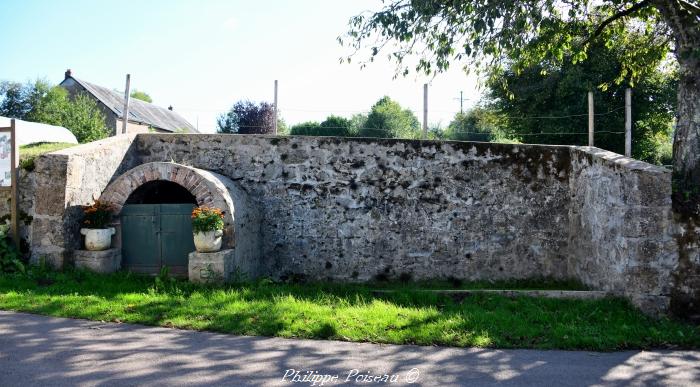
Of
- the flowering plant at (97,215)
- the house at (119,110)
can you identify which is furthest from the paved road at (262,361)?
the house at (119,110)

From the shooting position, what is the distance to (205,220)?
7.55 meters

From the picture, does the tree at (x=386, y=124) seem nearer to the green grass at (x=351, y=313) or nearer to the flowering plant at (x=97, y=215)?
the flowering plant at (x=97, y=215)

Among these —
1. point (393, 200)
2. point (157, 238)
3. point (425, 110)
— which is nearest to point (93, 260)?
point (157, 238)

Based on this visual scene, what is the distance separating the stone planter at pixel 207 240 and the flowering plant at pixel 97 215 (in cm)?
172

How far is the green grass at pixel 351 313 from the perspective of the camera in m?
5.79

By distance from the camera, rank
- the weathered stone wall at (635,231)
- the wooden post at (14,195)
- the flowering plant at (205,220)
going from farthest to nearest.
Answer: the wooden post at (14,195) < the flowering plant at (205,220) < the weathered stone wall at (635,231)

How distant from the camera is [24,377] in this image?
13.9 ft

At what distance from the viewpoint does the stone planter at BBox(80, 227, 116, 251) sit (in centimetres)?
801

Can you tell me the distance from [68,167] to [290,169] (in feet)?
12.0

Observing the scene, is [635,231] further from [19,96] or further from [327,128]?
[19,96]

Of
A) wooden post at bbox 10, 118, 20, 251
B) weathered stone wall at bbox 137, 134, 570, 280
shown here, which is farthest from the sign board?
weathered stone wall at bbox 137, 134, 570, 280

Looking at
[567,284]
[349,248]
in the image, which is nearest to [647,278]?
[567,284]

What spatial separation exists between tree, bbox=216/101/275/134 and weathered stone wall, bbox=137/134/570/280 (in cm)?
1877

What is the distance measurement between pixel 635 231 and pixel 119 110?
3229 cm
